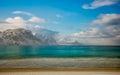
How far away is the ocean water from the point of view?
1607mm

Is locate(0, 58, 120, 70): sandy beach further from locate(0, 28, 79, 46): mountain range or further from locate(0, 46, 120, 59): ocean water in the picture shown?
locate(0, 28, 79, 46): mountain range

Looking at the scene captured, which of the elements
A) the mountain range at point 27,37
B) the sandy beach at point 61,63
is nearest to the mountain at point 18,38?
the mountain range at point 27,37

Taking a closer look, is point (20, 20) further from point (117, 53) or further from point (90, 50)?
point (117, 53)

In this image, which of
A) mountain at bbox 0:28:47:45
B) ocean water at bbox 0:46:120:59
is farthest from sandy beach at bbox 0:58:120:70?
mountain at bbox 0:28:47:45

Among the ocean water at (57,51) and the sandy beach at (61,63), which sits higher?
the ocean water at (57,51)

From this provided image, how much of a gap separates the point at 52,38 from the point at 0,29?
17.3 inches

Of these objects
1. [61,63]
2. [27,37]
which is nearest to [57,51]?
[61,63]

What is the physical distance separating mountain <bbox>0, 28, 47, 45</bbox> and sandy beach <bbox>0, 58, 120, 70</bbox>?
143 millimetres

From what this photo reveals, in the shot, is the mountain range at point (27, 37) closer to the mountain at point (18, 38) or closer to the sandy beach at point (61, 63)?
the mountain at point (18, 38)

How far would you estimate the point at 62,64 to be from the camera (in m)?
1.62

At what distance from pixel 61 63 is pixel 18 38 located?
42cm

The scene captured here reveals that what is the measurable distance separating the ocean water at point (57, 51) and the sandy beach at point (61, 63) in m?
0.03

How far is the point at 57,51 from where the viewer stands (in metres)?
1.61

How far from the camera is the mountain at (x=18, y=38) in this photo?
160cm
